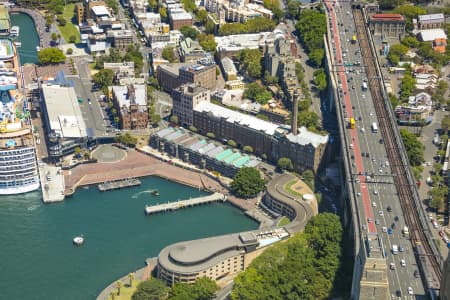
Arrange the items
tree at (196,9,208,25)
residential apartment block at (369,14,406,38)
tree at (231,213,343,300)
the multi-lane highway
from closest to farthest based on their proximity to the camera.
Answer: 1. the multi-lane highway
2. tree at (231,213,343,300)
3. residential apartment block at (369,14,406,38)
4. tree at (196,9,208,25)

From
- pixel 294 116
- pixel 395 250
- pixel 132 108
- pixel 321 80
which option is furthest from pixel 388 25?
pixel 395 250

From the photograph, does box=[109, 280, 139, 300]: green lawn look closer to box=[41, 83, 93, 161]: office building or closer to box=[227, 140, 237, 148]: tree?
box=[41, 83, 93, 161]: office building

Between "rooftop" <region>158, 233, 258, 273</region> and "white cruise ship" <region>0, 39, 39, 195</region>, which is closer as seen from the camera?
"rooftop" <region>158, 233, 258, 273</region>

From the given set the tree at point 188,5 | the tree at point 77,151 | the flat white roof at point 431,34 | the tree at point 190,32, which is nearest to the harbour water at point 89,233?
the tree at point 77,151

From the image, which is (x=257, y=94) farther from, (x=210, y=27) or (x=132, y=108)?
(x=210, y=27)

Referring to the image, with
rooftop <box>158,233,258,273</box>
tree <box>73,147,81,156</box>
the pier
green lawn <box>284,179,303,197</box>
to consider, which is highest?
tree <box>73,147,81,156</box>

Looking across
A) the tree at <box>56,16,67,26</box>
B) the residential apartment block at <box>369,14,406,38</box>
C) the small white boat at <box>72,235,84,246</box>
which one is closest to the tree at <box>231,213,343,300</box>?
the small white boat at <box>72,235,84,246</box>

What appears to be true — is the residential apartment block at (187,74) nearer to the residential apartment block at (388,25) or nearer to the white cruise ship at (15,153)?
the white cruise ship at (15,153)
